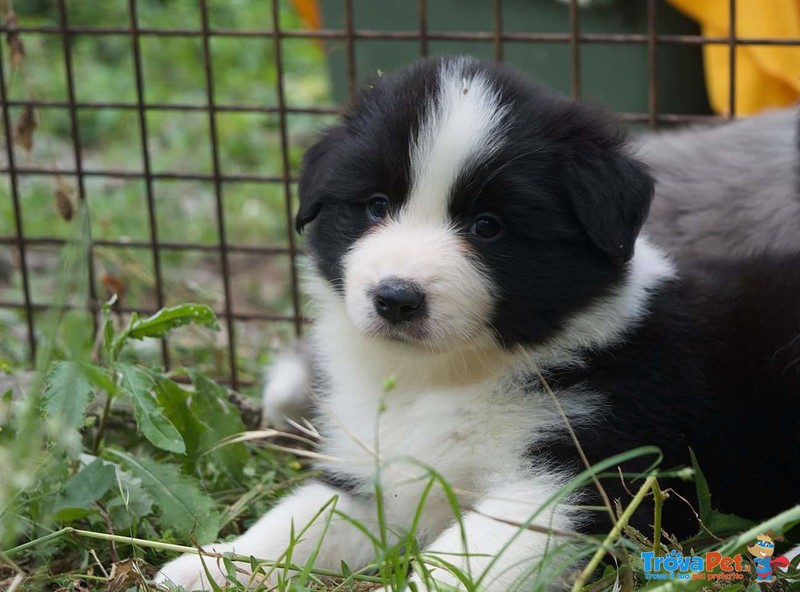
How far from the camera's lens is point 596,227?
2.70m

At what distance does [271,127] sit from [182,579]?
5.61 metres

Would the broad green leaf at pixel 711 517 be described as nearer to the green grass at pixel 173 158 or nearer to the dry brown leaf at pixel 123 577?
the dry brown leaf at pixel 123 577

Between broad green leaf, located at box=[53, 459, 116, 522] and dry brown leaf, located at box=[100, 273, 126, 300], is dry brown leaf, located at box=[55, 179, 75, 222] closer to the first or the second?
dry brown leaf, located at box=[100, 273, 126, 300]

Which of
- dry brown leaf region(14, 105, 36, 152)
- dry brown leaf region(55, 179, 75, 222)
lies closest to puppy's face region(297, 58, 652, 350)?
dry brown leaf region(55, 179, 75, 222)

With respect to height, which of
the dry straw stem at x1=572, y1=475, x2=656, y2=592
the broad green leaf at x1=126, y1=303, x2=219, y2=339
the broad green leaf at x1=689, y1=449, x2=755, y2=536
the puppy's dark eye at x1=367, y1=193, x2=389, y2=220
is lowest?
the broad green leaf at x1=689, y1=449, x2=755, y2=536

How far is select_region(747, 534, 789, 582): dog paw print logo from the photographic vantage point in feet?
8.37

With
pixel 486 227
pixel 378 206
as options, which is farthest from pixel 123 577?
pixel 486 227

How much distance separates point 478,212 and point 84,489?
118cm

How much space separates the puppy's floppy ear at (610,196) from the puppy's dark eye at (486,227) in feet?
0.61

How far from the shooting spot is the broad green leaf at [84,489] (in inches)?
113

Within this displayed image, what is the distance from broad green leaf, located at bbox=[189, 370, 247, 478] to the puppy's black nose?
0.85m

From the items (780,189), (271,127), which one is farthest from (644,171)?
(271,127)

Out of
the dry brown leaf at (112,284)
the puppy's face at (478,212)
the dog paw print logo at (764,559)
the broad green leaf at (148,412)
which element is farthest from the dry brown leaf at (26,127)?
the dog paw print logo at (764,559)

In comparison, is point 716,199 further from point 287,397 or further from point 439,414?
point 439,414
